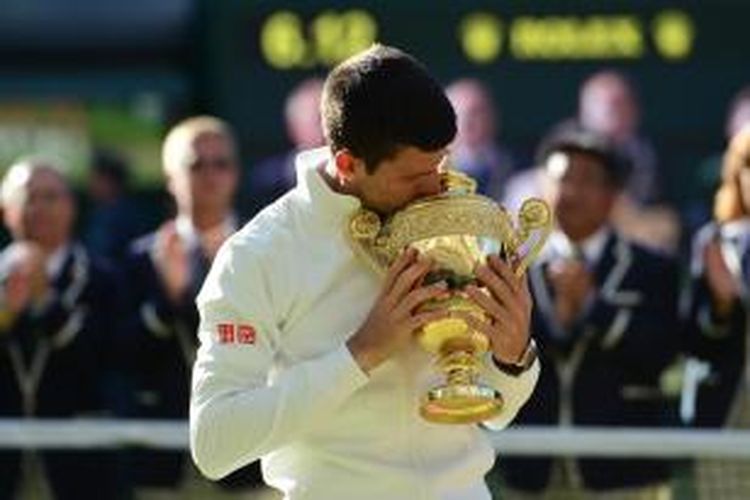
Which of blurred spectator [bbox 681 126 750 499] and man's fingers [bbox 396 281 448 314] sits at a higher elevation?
man's fingers [bbox 396 281 448 314]

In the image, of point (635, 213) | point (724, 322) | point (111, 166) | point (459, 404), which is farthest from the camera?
point (111, 166)

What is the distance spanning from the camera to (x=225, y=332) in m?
4.47

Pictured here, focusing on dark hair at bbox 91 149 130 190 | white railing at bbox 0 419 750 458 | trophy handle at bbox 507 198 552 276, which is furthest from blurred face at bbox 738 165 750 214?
dark hair at bbox 91 149 130 190

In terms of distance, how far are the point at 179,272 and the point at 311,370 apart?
3.78m

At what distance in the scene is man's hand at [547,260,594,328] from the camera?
7.79 m

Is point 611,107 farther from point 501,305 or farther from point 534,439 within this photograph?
point 501,305

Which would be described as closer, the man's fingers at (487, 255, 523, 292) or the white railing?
the man's fingers at (487, 255, 523, 292)

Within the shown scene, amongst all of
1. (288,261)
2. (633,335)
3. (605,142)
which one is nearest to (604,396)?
(633,335)

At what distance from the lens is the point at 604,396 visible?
7.72m

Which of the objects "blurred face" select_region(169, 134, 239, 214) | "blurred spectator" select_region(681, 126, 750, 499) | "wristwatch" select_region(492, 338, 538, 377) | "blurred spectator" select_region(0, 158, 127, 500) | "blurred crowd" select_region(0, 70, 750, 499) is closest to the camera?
"wristwatch" select_region(492, 338, 538, 377)

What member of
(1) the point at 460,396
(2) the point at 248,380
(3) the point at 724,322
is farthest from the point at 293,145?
(1) the point at 460,396

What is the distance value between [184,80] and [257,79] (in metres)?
0.35

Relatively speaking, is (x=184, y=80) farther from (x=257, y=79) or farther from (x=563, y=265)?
(x=563, y=265)

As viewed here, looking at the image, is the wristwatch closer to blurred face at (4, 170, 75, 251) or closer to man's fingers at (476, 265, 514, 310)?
man's fingers at (476, 265, 514, 310)
